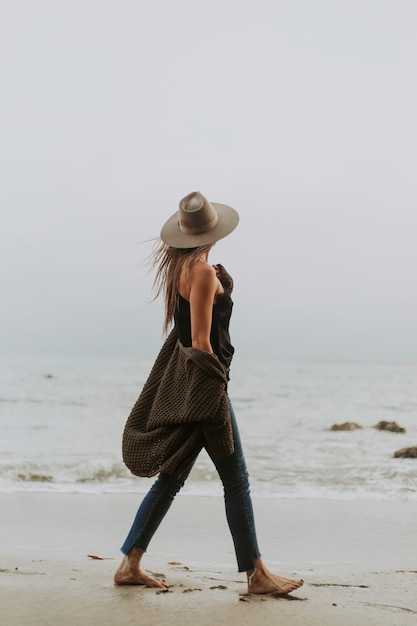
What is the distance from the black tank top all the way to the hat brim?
20cm

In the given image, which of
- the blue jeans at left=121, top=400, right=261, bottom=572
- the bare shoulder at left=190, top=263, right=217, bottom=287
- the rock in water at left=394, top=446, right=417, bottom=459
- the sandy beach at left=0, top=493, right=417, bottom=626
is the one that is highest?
the bare shoulder at left=190, top=263, right=217, bottom=287

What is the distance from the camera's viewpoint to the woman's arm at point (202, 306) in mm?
3277

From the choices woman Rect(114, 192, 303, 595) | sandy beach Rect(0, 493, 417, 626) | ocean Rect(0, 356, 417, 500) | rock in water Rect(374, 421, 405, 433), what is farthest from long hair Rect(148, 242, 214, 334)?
rock in water Rect(374, 421, 405, 433)

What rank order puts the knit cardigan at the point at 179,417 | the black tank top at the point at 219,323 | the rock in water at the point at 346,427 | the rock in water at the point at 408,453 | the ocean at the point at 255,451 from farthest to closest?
the rock in water at the point at 346,427 → the rock in water at the point at 408,453 → the ocean at the point at 255,451 → the black tank top at the point at 219,323 → the knit cardigan at the point at 179,417

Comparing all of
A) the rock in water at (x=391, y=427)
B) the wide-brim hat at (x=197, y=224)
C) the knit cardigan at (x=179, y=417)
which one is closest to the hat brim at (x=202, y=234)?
the wide-brim hat at (x=197, y=224)

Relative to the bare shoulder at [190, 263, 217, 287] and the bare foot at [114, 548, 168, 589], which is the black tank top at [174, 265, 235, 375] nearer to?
the bare shoulder at [190, 263, 217, 287]

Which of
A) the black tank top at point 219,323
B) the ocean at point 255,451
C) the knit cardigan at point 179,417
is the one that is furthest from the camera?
the ocean at point 255,451

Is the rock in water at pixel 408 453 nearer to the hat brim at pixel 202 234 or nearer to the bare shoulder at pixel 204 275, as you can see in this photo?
the hat brim at pixel 202 234

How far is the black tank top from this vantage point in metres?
3.38

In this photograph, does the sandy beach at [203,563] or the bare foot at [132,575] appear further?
the bare foot at [132,575]

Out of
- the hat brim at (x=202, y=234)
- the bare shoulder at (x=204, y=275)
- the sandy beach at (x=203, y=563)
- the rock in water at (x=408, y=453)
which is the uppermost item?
the hat brim at (x=202, y=234)

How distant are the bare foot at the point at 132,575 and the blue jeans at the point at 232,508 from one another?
4 cm

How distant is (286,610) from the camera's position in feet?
10.1

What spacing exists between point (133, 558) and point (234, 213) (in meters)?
1.78
